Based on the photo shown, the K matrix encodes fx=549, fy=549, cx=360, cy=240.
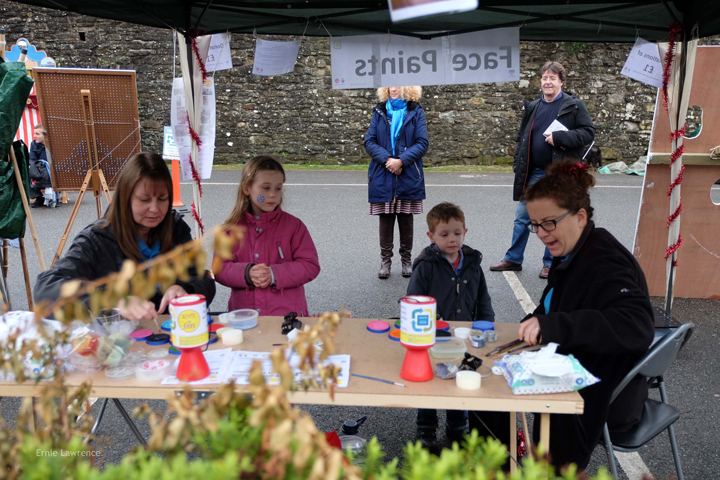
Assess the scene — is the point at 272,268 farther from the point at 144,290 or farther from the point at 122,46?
the point at 122,46

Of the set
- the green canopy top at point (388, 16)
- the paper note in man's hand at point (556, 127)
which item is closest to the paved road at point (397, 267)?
the paper note in man's hand at point (556, 127)

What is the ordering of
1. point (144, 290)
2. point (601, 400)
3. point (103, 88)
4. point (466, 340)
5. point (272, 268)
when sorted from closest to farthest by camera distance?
1. point (144, 290)
2. point (601, 400)
3. point (466, 340)
4. point (272, 268)
5. point (103, 88)

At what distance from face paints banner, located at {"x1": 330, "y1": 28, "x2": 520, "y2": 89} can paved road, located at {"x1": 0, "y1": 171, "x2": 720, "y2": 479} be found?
5.78 ft

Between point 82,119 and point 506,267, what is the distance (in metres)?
4.40

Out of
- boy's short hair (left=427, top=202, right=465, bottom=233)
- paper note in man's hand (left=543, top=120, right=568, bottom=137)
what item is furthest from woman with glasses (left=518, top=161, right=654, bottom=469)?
paper note in man's hand (left=543, top=120, right=568, bottom=137)

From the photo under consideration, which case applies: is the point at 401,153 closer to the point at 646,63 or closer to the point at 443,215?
the point at 646,63

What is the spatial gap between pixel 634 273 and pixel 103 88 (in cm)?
525

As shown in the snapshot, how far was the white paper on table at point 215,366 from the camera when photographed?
66.7 inches

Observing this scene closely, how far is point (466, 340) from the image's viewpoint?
208 cm

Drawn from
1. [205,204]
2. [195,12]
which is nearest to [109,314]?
[195,12]

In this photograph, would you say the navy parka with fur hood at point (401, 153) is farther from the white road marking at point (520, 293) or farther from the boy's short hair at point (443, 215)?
the boy's short hair at point (443, 215)

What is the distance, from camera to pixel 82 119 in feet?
17.7

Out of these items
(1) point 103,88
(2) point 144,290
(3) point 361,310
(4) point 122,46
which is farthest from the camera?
Answer: (4) point 122,46

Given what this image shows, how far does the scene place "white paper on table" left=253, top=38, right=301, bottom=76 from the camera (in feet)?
11.8
